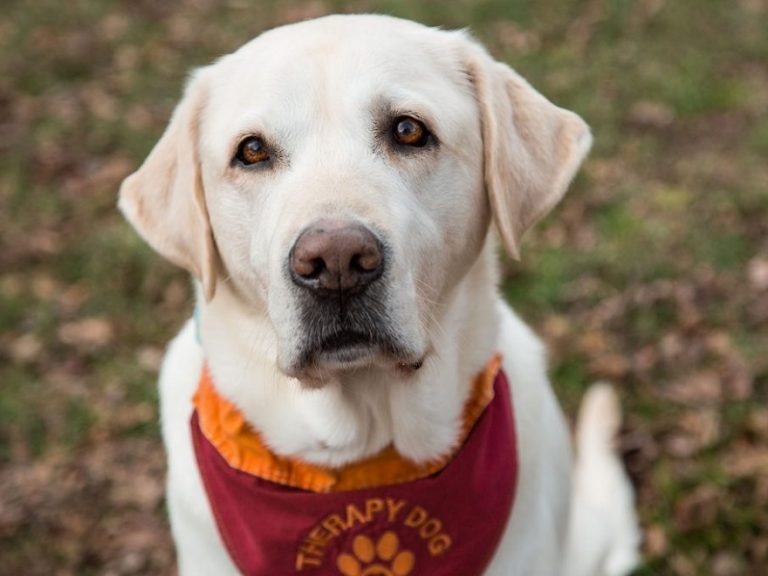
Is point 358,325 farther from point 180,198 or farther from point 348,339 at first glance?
point 180,198

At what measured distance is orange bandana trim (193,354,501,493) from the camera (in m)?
2.70

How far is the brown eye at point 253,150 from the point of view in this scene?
2.55m

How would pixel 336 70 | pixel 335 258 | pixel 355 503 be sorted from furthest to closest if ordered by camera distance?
pixel 355 503 < pixel 336 70 < pixel 335 258

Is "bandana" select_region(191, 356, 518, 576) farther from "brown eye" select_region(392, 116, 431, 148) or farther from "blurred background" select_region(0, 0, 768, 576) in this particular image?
"blurred background" select_region(0, 0, 768, 576)

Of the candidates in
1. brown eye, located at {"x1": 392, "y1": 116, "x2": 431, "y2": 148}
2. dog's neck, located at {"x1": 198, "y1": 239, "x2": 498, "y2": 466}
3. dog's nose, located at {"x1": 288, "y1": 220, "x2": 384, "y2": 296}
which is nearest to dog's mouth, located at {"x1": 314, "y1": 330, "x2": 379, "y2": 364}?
dog's nose, located at {"x1": 288, "y1": 220, "x2": 384, "y2": 296}

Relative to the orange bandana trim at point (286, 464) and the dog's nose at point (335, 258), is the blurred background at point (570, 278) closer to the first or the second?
the orange bandana trim at point (286, 464)

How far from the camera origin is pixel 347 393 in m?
2.69

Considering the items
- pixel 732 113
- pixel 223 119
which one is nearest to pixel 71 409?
pixel 223 119

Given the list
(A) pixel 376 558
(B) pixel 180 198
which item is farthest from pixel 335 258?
(A) pixel 376 558

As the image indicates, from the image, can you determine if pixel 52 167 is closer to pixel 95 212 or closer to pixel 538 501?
pixel 95 212

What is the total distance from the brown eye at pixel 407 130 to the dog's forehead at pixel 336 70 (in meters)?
0.05

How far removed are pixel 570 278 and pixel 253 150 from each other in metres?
2.94

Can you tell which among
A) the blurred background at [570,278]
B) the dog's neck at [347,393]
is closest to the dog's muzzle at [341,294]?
the dog's neck at [347,393]

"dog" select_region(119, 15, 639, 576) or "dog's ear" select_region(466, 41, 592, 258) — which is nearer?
"dog" select_region(119, 15, 639, 576)
